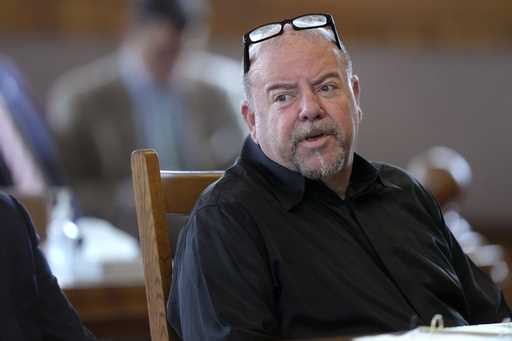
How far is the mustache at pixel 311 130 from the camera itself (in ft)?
6.32

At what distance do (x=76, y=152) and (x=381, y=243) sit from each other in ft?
11.1

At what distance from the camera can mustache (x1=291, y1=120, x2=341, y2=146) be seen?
193 cm

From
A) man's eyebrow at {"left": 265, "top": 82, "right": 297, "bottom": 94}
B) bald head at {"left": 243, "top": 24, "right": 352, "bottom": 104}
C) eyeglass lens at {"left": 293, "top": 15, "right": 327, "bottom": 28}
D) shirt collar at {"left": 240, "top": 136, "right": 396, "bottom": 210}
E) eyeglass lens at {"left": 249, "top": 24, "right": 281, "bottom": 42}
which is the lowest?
shirt collar at {"left": 240, "top": 136, "right": 396, "bottom": 210}

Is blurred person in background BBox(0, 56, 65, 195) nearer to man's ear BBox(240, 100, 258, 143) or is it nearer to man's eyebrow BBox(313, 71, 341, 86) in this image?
man's ear BBox(240, 100, 258, 143)

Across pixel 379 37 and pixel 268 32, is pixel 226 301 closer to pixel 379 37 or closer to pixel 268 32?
pixel 268 32

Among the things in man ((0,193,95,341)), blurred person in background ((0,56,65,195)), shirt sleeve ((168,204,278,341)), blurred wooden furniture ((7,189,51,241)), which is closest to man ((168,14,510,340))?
shirt sleeve ((168,204,278,341))

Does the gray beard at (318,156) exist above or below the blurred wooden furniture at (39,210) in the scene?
above

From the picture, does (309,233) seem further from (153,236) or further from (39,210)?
(39,210)

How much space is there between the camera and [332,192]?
6.41ft

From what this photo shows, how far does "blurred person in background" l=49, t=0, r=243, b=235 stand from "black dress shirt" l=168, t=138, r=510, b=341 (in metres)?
2.77

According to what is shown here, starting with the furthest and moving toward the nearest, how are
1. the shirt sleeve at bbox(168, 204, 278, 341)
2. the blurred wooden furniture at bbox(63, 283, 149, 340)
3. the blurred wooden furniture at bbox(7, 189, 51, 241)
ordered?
the blurred wooden furniture at bbox(7, 189, 51, 241) → the blurred wooden furniture at bbox(63, 283, 149, 340) → the shirt sleeve at bbox(168, 204, 278, 341)

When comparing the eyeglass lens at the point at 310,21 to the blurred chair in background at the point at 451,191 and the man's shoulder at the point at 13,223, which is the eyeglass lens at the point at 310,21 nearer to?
the man's shoulder at the point at 13,223

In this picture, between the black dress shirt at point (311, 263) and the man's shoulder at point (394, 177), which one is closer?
the black dress shirt at point (311, 263)

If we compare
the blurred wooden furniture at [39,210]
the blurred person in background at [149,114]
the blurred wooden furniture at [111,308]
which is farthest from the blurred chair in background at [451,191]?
the blurred person in background at [149,114]
